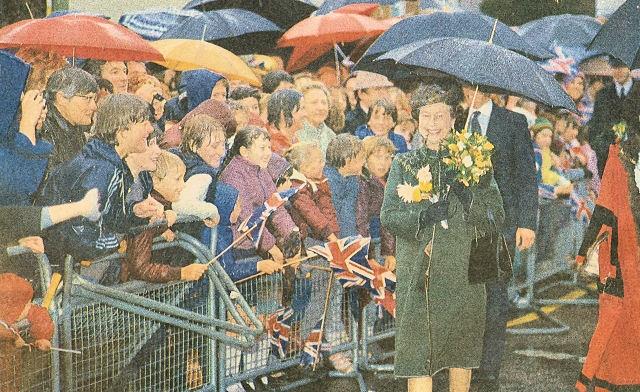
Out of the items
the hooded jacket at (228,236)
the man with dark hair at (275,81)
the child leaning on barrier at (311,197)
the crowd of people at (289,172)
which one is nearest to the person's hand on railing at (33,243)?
the crowd of people at (289,172)

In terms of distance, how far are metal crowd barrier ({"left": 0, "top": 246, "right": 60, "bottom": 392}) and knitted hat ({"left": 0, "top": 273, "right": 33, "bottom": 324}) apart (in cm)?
6

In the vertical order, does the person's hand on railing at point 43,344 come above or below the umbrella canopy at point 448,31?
below

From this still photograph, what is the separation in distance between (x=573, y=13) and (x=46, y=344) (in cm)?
386

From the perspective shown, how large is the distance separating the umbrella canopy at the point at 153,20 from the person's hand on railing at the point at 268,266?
4.77 feet

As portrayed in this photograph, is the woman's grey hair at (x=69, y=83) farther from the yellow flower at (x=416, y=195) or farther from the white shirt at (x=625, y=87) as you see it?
the white shirt at (x=625, y=87)

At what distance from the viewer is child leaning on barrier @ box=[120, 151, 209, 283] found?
5.01 metres

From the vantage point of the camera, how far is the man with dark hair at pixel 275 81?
653cm

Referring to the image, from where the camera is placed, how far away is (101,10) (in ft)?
18.2

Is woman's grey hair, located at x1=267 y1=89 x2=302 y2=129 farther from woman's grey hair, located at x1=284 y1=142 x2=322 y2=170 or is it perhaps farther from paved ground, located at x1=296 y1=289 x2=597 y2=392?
paved ground, located at x1=296 y1=289 x2=597 y2=392

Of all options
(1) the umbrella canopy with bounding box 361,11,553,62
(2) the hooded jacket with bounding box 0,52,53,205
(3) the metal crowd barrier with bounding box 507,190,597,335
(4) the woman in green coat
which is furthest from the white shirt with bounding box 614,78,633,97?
(2) the hooded jacket with bounding box 0,52,53,205

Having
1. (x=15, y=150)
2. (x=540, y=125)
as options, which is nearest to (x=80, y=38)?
(x=15, y=150)

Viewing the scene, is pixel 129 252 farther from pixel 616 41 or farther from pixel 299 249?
pixel 616 41

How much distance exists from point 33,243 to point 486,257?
2.20 m

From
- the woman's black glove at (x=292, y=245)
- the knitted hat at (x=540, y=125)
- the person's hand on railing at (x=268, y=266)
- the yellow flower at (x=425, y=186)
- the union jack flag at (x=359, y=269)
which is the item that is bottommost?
the union jack flag at (x=359, y=269)
